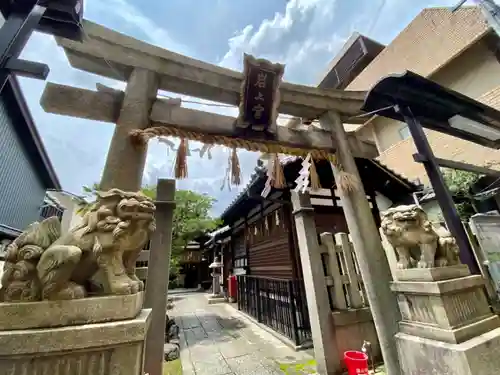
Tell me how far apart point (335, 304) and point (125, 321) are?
13.4 feet

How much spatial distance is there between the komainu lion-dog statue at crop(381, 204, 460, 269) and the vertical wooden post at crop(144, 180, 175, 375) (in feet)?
11.1

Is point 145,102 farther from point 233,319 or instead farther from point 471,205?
point 471,205

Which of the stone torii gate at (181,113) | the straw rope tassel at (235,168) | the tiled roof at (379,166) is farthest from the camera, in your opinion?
the tiled roof at (379,166)

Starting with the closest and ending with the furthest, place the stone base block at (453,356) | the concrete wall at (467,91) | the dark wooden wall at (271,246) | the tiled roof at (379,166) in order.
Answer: the stone base block at (453,356), the tiled roof at (379,166), the dark wooden wall at (271,246), the concrete wall at (467,91)

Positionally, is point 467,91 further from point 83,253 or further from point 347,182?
point 83,253

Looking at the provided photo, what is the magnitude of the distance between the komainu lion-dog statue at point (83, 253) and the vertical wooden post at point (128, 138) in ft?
2.75

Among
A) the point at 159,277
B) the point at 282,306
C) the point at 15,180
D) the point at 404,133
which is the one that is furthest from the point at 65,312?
the point at 404,133

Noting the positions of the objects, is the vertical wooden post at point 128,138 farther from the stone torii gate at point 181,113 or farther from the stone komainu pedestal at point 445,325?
the stone komainu pedestal at point 445,325

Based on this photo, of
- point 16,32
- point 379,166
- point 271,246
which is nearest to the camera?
point 16,32

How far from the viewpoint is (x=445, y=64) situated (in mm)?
11312

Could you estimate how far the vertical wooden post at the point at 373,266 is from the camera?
353 centimetres

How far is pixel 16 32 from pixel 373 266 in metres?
5.26

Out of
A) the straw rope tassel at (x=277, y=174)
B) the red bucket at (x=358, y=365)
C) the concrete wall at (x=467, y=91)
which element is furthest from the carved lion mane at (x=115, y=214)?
the concrete wall at (x=467, y=91)

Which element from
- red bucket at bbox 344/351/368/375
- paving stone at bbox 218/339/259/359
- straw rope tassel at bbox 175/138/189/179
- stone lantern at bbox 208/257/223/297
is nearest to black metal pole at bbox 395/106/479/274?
red bucket at bbox 344/351/368/375
